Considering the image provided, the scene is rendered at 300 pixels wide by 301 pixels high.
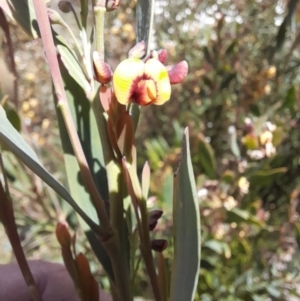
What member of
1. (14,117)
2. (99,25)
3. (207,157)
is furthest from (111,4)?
(207,157)

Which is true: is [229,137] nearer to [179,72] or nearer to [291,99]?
[291,99]

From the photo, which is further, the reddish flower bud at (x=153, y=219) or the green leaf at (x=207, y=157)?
the green leaf at (x=207, y=157)

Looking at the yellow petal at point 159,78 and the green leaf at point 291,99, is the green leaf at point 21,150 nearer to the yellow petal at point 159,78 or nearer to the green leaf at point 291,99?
the yellow petal at point 159,78

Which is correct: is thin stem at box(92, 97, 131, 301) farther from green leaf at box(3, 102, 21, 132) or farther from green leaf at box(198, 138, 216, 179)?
green leaf at box(198, 138, 216, 179)

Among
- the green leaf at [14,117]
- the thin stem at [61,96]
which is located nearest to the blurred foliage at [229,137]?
the green leaf at [14,117]

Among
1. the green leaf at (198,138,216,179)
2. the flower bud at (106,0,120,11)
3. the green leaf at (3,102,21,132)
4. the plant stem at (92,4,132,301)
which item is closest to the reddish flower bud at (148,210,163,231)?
the plant stem at (92,4,132,301)

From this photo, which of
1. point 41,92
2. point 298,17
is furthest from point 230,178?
point 41,92

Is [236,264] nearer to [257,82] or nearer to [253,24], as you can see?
[257,82]
